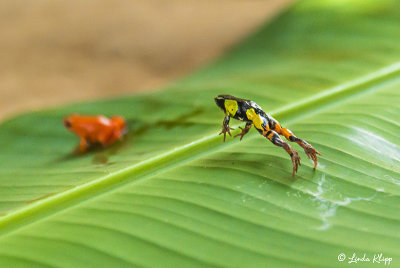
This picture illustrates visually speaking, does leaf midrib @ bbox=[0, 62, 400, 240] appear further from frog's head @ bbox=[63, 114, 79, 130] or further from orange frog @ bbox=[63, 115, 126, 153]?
frog's head @ bbox=[63, 114, 79, 130]

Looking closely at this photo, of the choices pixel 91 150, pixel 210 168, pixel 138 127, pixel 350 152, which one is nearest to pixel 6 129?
pixel 91 150

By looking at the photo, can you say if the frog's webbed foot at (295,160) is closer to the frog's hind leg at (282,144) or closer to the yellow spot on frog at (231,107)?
the frog's hind leg at (282,144)

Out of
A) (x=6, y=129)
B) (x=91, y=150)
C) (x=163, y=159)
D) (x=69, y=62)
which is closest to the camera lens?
(x=163, y=159)

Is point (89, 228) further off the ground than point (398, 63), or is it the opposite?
point (398, 63)

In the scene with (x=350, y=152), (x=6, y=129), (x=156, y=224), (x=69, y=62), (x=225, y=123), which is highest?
(x=69, y=62)

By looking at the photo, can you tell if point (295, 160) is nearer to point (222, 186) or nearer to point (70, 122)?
point (222, 186)

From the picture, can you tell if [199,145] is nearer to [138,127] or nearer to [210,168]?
[210,168]

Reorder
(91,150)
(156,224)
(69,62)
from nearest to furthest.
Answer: (156,224)
(91,150)
(69,62)
